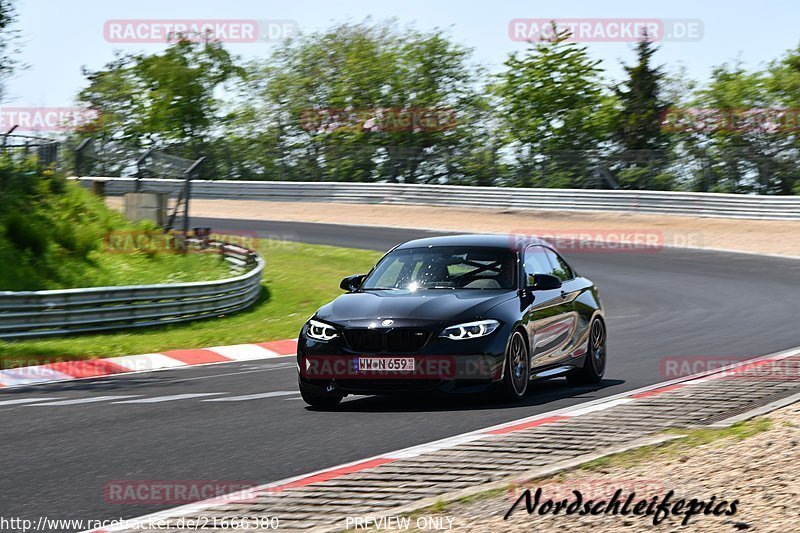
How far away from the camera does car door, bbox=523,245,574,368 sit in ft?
35.2

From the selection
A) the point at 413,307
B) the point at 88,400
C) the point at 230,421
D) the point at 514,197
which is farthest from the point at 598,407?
the point at 514,197

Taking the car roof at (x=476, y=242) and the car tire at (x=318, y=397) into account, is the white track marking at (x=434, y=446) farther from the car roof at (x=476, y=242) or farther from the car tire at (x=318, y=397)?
the car roof at (x=476, y=242)

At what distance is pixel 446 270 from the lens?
36.0 ft

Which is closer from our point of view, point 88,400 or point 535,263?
point 88,400

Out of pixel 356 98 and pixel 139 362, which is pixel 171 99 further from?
pixel 139 362

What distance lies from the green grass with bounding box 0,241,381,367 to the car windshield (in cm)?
642

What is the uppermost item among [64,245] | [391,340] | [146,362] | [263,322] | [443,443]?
[64,245]

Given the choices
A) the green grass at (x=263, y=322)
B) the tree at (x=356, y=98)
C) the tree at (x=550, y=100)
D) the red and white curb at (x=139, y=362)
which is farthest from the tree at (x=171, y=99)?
the red and white curb at (x=139, y=362)

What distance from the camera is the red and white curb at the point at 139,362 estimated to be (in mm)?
14133

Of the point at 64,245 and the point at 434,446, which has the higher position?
the point at 64,245

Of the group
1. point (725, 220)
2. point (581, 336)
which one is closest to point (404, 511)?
point (581, 336)

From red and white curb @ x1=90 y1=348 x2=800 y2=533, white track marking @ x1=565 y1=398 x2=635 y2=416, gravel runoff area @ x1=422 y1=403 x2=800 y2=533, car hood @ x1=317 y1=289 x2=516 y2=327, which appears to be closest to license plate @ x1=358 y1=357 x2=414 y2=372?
car hood @ x1=317 y1=289 x2=516 y2=327

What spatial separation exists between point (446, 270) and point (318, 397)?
68.6 inches

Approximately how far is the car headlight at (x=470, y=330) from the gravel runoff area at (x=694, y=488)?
8.91ft
